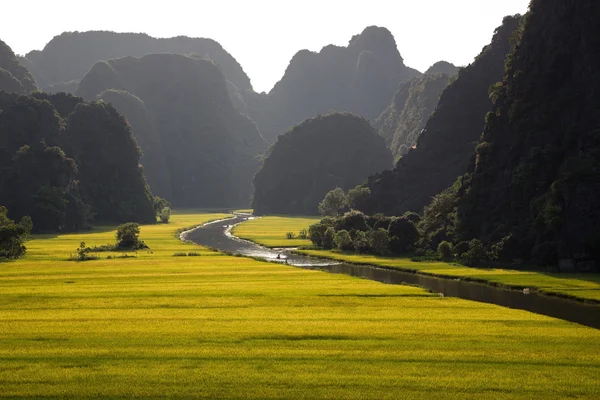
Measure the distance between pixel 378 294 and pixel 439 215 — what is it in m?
41.6

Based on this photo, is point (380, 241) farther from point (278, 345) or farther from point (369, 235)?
point (278, 345)

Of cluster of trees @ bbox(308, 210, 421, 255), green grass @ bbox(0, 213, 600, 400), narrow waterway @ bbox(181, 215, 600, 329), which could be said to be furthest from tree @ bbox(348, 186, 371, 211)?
green grass @ bbox(0, 213, 600, 400)

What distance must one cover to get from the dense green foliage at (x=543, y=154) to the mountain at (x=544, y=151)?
0.31 ft

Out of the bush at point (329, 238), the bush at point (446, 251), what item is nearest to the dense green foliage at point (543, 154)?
the bush at point (446, 251)

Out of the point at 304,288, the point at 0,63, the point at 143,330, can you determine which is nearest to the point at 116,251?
the point at 304,288

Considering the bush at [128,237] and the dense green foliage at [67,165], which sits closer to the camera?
the bush at [128,237]

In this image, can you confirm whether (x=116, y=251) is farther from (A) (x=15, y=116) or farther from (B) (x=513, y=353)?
(A) (x=15, y=116)

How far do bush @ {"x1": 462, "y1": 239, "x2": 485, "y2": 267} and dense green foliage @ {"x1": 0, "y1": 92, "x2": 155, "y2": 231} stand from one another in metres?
78.0

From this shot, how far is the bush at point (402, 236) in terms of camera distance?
7144 cm

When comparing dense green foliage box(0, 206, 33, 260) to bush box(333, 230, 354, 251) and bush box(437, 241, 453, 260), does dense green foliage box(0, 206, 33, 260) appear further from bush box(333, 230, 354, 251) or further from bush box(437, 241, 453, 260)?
bush box(437, 241, 453, 260)

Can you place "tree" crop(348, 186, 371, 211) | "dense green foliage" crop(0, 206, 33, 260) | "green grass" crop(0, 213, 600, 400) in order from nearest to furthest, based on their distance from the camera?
"green grass" crop(0, 213, 600, 400) → "dense green foliage" crop(0, 206, 33, 260) → "tree" crop(348, 186, 371, 211)

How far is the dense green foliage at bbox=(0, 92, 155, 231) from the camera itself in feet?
362

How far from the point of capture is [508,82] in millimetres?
74812

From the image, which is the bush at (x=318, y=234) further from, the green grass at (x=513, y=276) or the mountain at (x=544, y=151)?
the mountain at (x=544, y=151)
